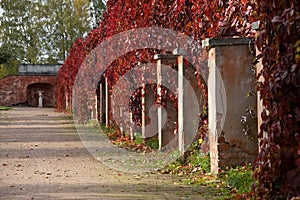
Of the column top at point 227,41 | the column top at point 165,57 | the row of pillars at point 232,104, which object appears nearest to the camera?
the column top at point 227,41

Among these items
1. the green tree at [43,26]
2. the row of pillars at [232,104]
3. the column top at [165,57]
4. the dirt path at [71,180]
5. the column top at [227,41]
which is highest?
the green tree at [43,26]

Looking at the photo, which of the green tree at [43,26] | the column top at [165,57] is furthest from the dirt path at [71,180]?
the green tree at [43,26]

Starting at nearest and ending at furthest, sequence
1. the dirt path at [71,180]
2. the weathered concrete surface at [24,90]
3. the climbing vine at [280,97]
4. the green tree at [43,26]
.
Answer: the climbing vine at [280,97] → the dirt path at [71,180] → the weathered concrete surface at [24,90] → the green tree at [43,26]

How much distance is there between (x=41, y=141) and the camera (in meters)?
14.0

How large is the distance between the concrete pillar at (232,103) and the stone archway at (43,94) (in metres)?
42.6

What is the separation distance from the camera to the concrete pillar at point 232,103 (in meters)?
7.54

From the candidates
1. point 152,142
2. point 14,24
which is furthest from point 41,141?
point 14,24

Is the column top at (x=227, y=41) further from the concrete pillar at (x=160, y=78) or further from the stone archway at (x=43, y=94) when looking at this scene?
the stone archway at (x=43, y=94)

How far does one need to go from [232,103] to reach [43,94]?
1702 inches

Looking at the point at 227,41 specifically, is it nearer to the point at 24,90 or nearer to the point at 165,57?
the point at 165,57

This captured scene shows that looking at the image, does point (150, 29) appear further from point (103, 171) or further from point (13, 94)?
point (13, 94)

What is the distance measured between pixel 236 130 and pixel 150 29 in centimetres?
452

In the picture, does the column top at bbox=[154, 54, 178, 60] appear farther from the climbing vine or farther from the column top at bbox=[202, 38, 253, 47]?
the climbing vine

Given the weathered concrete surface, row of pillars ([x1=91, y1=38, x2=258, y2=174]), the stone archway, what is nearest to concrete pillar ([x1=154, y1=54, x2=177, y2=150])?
row of pillars ([x1=91, y1=38, x2=258, y2=174])
